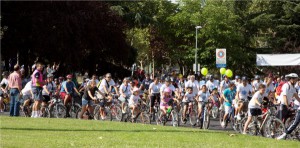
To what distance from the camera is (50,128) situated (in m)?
17.3

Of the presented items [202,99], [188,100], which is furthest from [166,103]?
[188,100]

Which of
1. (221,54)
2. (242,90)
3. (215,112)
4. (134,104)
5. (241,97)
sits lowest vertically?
(215,112)

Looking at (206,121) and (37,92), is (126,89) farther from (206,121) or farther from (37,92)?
(206,121)

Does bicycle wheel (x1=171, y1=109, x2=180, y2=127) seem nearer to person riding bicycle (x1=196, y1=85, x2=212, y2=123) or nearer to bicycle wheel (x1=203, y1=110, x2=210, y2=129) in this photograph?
person riding bicycle (x1=196, y1=85, x2=212, y2=123)

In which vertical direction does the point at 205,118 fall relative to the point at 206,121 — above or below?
above

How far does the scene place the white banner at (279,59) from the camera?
2842 cm

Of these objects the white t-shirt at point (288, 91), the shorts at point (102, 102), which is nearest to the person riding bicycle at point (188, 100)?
the shorts at point (102, 102)

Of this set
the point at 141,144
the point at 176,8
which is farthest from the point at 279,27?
the point at 141,144

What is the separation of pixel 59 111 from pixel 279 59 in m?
10.9

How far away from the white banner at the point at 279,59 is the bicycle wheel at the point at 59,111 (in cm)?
1010

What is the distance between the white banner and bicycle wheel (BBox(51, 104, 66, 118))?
398 inches

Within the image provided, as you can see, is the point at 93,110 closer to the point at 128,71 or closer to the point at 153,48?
the point at 128,71

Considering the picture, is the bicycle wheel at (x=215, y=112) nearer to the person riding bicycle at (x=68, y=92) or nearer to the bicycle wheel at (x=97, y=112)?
the bicycle wheel at (x=97, y=112)

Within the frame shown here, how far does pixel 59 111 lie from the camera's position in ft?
80.5
